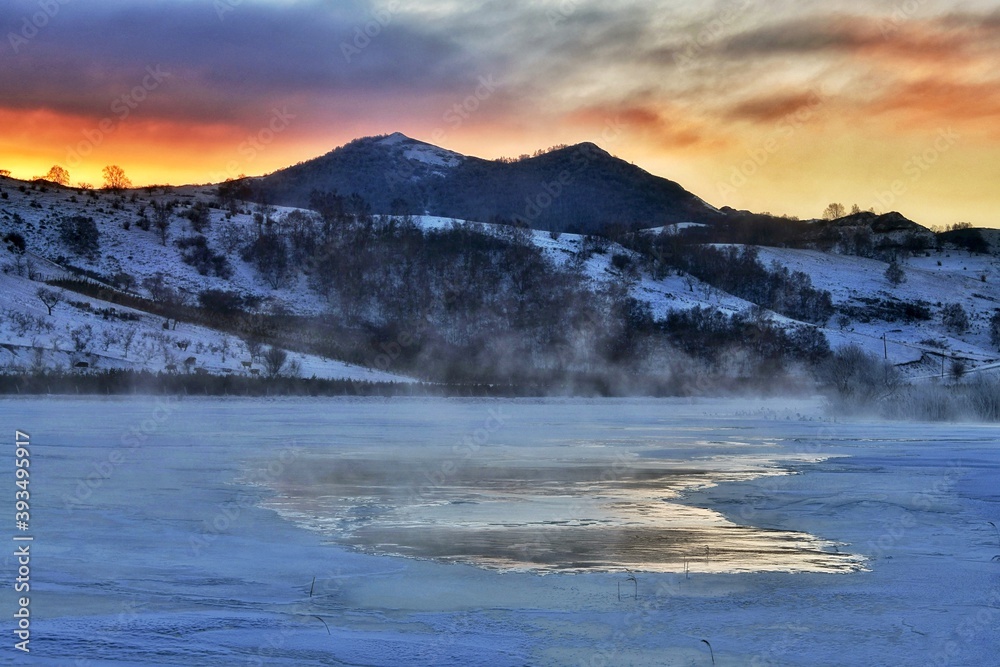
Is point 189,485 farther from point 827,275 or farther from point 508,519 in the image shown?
point 827,275

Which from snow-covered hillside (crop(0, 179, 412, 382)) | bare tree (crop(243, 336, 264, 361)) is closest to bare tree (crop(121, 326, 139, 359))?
snow-covered hillside (crop(0, 179, 412, 382))

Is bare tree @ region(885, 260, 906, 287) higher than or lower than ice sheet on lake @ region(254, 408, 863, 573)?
higher

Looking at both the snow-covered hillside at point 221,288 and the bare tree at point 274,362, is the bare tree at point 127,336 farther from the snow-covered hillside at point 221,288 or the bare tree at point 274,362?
the bare tree at point 274,362

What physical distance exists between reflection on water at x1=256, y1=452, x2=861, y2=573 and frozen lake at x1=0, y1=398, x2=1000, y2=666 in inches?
2.2

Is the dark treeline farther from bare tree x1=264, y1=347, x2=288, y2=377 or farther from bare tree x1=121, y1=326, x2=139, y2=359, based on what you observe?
bare tree x1=264, y1=347, x2=288, y2=377

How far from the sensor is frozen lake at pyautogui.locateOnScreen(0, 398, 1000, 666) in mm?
6523

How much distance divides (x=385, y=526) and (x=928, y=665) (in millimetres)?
6182

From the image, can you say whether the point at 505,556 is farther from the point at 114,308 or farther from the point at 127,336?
the point at 114,308

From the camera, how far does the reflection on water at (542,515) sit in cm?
928

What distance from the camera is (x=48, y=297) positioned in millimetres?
56094

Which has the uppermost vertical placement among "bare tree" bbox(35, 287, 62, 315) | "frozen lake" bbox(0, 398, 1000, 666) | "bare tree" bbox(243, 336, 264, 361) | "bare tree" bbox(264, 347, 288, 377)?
"bare tree" bbox(35, 287, 62, 315)

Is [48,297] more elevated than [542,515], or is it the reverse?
[48,297]

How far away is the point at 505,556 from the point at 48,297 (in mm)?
53092

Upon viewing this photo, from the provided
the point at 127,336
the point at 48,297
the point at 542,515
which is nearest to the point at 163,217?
the point at 48,297
